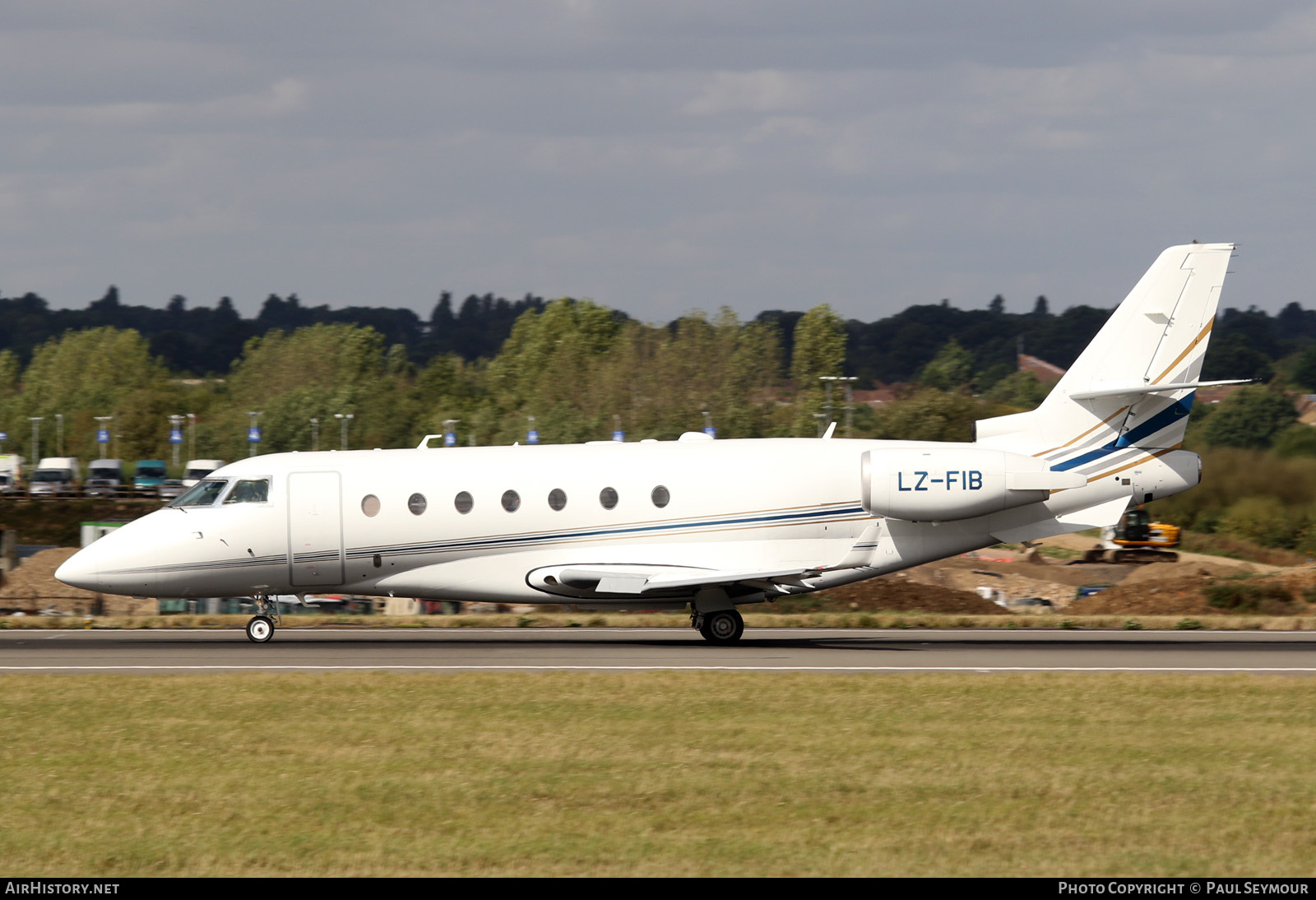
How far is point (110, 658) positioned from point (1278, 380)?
102 meters

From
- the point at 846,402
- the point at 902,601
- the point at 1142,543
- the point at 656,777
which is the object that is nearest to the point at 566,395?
the point at 846,402

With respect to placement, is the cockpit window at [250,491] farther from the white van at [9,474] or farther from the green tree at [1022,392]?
the green tree at [1022,392]

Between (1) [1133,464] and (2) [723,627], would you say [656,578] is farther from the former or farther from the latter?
(1) [1133,464]

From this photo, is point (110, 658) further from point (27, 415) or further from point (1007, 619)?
point (27, 415)

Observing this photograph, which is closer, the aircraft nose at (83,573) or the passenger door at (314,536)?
the aircraft nose at (83,573)

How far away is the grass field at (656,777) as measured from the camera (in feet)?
31.2

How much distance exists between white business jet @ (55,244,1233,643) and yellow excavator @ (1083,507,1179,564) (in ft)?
103

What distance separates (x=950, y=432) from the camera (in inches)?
3447

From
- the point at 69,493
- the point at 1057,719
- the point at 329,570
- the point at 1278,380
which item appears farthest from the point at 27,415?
the point at 1057,719

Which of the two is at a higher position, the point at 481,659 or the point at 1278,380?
the point at 1278,380

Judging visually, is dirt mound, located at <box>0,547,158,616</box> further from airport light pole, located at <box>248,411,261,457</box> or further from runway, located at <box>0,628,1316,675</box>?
airport light pole, located at <box>248,411,261,457</box>

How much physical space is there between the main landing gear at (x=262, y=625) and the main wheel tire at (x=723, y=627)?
7.25 metres

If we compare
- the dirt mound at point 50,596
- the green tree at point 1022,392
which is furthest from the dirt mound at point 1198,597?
the green tree at point 1022,392

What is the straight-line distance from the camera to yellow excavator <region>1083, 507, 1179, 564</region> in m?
54.3
